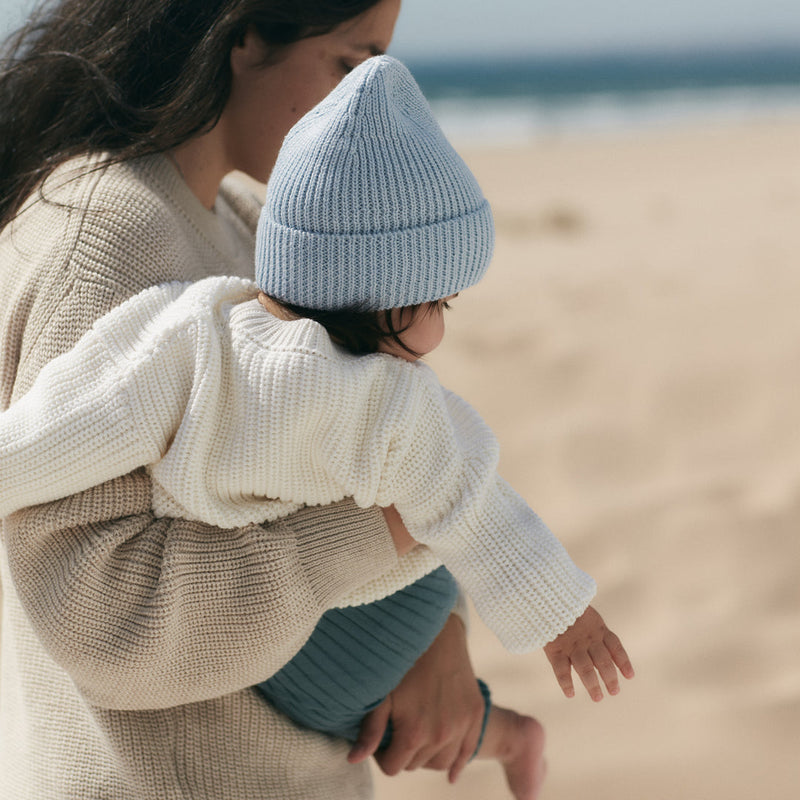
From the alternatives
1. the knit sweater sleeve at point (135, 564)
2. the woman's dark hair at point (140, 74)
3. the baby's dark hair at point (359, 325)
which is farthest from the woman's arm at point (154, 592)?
the woman's dark hair at point (140, 74)

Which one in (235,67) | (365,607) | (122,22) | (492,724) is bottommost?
(492,724)

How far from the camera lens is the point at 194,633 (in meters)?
1.16

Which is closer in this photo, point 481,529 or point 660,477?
point 481,529

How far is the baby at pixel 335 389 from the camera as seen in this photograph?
1.13 meters

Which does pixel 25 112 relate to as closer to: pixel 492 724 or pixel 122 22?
pixel 122 22

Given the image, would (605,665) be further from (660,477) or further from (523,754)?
(660,477)

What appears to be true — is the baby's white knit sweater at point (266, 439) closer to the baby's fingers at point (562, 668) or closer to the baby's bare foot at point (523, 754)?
the baby's fingers at point (562, 668)

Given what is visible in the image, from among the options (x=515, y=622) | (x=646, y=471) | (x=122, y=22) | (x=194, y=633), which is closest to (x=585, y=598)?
(x=515, y=622)

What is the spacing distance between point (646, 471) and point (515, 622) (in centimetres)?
212

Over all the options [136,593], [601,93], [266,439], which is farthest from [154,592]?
[601,93]

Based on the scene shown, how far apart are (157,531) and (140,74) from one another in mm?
708

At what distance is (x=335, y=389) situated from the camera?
113 cm

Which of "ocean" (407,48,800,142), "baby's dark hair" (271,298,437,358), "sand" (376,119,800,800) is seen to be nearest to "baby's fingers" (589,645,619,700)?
"baby's dark hair" (271,298,437,358)

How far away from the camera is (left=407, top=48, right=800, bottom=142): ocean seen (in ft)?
50.8
